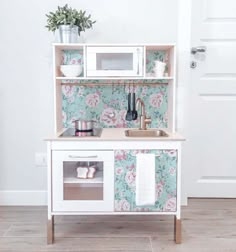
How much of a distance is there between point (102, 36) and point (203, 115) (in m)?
1.00

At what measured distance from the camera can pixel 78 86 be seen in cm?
271

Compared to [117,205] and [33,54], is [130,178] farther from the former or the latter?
[33,54]

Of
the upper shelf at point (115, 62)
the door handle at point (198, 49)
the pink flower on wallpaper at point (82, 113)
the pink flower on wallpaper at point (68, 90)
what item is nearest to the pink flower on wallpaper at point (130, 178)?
the upper shelf at point (115, 62)

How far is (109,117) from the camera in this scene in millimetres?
2734

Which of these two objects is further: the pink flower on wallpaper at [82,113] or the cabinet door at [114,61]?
the pink flower on wallpaper at [82,113]

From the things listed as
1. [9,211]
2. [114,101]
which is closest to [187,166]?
[114,101]

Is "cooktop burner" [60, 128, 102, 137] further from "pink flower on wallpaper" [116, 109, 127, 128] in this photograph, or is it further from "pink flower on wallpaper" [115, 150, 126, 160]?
"pink flower on wallpaper" [116, 109, 127, 128]

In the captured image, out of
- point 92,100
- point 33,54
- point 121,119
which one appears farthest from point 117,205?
point 33,54

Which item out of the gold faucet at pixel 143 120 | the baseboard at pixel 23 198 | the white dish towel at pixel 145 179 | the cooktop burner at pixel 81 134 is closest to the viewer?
the white dish towel at pixel 145 179

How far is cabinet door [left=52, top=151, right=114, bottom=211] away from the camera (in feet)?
6.97

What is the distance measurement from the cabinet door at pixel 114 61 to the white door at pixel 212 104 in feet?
2.09

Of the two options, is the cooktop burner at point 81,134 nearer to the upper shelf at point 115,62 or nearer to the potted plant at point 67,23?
the upper shelf at point 115,62

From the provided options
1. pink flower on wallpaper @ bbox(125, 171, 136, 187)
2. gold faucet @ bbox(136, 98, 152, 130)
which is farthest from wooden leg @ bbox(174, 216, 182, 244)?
gold faucet @ bbox(136, 98, 152, 130)

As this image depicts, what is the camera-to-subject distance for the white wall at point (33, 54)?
106 inches
